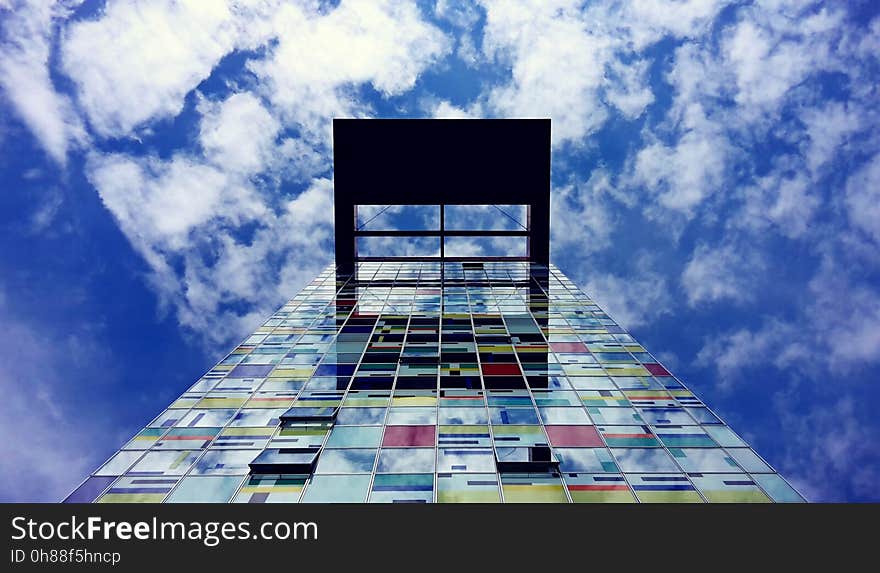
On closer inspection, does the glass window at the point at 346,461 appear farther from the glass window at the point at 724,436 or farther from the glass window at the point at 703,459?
the glass window at the point at 724,436

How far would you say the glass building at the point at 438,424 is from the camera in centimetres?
1605

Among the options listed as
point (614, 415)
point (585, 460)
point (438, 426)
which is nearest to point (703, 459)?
point (614, 415)

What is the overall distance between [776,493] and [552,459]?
5593mm

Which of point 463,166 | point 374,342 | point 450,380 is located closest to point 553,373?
point 450,380

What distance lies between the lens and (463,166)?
40.6 m

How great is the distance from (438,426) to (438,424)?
13cm

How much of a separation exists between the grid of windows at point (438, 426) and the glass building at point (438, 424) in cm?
6

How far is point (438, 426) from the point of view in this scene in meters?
19.3

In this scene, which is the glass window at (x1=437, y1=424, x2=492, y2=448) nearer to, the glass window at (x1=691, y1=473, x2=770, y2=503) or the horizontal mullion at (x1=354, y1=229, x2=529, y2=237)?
the glass window at (x1=691, y1=473, x2=770, y2=503)

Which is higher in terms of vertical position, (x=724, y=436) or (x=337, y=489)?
(x=724, y=436)

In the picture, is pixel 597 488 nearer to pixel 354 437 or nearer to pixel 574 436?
pixel 574 436

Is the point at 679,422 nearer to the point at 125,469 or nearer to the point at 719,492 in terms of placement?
the point at 719,492

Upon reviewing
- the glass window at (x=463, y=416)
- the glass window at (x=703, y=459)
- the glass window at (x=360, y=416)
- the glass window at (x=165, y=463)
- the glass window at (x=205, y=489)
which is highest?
the glass window at (x=360, y=416)

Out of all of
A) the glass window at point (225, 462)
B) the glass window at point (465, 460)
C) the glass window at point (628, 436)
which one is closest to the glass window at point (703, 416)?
the glass window at point (628, 436)
